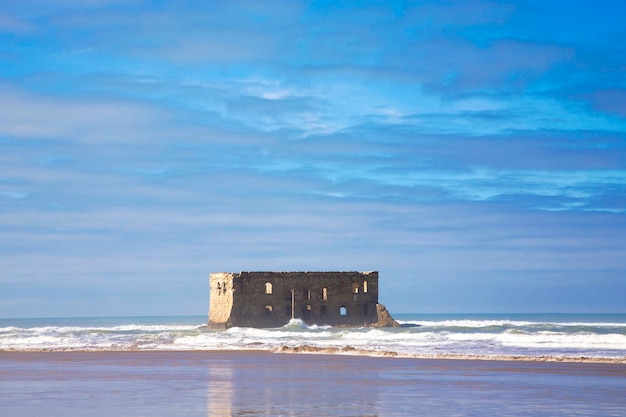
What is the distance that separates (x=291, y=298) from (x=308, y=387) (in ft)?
125

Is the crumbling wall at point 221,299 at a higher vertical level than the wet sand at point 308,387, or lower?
higher

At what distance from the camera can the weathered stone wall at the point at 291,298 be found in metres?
54.1

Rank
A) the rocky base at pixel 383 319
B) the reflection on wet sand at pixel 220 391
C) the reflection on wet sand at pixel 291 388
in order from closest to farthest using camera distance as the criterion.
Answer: the reflection on wet sand at pixel 220 391, the reflection on wet sand at pixel 291 388, the rocky base at pixel 383 319

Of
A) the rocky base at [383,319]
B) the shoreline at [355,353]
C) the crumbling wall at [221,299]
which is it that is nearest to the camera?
the shoreline at [355,353]

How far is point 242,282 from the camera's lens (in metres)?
54.2

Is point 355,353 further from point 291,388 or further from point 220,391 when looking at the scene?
point 220,391

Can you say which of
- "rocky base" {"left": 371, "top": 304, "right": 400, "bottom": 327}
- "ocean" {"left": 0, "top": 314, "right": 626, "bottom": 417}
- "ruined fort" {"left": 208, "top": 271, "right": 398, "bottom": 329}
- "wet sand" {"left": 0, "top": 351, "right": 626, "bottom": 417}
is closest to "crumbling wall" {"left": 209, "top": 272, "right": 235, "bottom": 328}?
"ruined fort" {"left": 208, "top": 271, "right": 398, "bottom": 329}

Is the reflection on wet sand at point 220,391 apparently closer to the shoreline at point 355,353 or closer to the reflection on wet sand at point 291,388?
the reflection on wet sand at point 291,388

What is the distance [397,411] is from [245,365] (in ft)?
32.6

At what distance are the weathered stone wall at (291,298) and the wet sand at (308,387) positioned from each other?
27.7 metres

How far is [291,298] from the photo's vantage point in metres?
55.7

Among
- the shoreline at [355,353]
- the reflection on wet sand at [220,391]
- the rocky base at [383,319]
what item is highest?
the rocky base at [383,319]

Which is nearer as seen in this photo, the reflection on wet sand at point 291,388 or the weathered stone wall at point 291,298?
the reflection on wet sand at point 291,388

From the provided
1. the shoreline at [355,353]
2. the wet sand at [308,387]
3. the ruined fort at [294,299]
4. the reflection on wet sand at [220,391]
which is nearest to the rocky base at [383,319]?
the ruined fort at [294,299]
